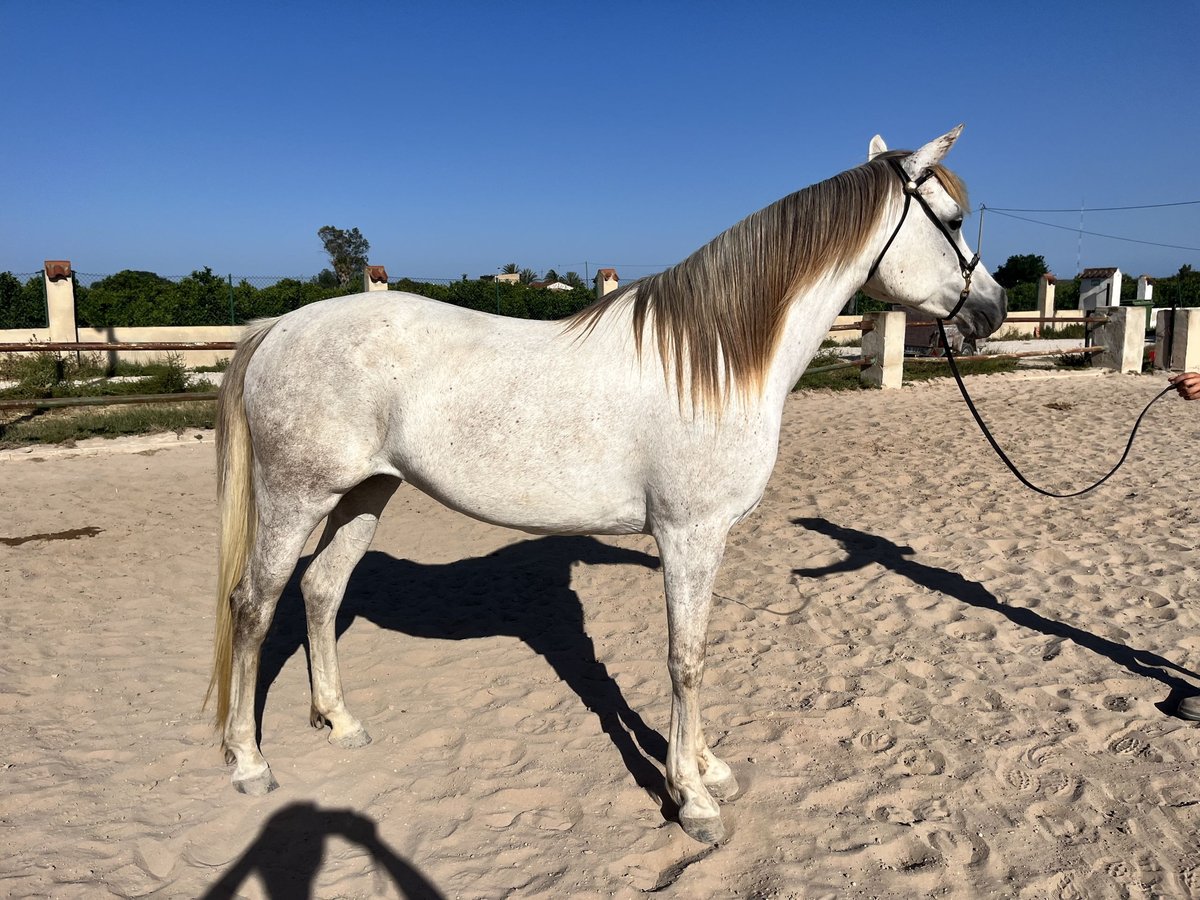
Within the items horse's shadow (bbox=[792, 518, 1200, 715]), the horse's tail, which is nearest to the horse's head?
horse's shadow (bbox=[792, 518, 1200, 715])

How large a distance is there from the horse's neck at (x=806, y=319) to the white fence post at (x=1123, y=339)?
1294 cm

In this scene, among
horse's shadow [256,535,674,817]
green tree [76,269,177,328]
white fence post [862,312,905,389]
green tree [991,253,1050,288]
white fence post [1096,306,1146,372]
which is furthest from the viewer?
green tree [991,253,1050,288]

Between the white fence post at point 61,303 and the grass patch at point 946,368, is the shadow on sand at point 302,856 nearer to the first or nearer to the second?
the grass patch at point 946,368

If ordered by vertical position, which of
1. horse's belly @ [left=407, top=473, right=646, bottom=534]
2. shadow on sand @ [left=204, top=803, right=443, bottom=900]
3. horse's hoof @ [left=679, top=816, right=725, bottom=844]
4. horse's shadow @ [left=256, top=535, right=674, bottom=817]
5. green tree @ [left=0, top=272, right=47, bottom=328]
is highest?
green tree @ [left=0, top=272, right=47, bottom=328]

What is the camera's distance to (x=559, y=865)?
2.32 metres

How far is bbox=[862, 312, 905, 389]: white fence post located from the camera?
11.3 meters

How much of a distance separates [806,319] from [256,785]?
8.33ft

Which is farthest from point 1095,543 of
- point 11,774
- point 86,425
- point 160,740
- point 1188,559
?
point 86,425

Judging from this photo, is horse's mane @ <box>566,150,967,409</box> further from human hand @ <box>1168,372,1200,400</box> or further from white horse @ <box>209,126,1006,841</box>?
human hand @ <box>1168,372,1200,400</box>

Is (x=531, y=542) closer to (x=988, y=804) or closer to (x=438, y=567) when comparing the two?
(x=438, y=567)

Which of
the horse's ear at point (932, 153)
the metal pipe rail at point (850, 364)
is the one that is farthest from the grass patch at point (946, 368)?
the horse's ear at point (932, 153)

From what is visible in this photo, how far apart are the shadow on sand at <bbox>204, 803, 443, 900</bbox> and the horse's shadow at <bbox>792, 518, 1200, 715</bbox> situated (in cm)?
296

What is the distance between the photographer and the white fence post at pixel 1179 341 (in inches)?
483

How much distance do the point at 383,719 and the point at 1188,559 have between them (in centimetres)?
465
